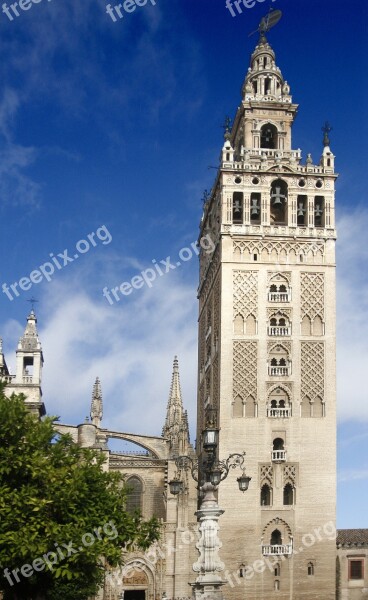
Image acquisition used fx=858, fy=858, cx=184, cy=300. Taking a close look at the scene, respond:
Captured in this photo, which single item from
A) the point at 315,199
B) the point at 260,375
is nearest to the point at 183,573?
the point at 260,375

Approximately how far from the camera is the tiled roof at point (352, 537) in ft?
178

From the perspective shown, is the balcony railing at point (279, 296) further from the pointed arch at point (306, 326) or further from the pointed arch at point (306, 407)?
the pointed arch at point (306, 407)

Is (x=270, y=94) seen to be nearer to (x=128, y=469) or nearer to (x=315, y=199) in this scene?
(x=315, y=199)

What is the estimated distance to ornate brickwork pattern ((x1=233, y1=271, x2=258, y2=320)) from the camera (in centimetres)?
5344

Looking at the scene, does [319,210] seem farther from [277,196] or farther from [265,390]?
[265,390]

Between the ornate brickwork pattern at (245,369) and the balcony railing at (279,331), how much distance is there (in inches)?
52.6

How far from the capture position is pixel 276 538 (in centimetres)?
4969

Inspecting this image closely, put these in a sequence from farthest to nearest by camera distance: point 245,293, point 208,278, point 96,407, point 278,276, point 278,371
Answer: point 96,407
point 208,278
point 278,276
point 245,293
point 278,371

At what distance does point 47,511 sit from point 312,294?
30.1 meters

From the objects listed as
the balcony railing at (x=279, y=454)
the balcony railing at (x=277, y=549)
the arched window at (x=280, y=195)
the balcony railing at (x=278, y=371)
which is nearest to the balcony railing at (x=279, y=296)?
the balcony railing at (x=278, y=371)

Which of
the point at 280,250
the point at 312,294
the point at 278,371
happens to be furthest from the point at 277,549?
the point at 280,250

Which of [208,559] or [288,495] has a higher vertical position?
[288,495]

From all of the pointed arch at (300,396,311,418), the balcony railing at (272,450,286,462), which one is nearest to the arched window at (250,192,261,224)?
the pointed arch at (300,396,311,418)

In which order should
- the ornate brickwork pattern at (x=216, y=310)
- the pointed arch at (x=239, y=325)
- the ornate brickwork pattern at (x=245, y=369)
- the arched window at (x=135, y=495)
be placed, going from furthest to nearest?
the arched window at (x=135, y=495)
the ornate brickwork pattern at (x=216, y=310)
the pointed arch at (x=239, y=325)
the ornate brickwork pattern at (x=245, y=369)
